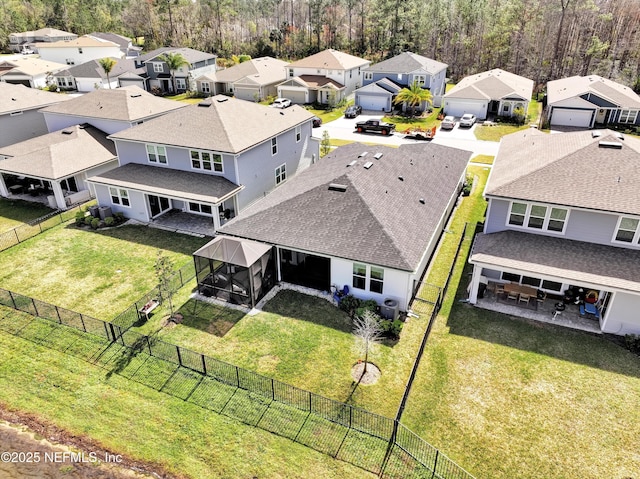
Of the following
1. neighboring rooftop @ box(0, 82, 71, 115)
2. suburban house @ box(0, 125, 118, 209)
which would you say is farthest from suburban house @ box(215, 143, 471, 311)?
neighboring rooftop @ box(0, 82, 71, 115)

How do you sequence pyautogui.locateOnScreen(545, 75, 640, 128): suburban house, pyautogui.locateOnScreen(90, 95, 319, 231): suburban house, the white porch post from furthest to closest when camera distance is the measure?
1. pyautogui.locateOnScreen(545, 75, 640, 128): suburban house
2. pyautogui.locateOnScreen(90, 95, 319, 231): suburban house
3. the white porch post

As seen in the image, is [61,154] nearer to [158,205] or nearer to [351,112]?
[158,205]

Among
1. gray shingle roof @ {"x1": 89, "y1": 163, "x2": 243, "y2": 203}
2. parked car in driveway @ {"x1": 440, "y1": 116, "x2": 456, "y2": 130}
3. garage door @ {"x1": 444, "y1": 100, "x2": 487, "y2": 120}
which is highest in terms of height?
gray shingle roof @ {"x1": 89, "y1": 163, "x2": 243, "y2": 203}

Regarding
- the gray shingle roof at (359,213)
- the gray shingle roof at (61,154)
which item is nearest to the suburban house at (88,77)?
the gray shingle roof at (61,154)

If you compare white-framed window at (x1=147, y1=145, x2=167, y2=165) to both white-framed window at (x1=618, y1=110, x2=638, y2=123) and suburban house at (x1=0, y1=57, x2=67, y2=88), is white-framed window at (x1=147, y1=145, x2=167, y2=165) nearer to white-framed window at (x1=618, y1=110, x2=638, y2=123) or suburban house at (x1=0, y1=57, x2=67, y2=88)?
white-framed window at (x1=618, y1=110, x2=638, y2=123)

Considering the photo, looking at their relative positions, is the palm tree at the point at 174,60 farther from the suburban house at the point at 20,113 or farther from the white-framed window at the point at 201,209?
the white-framed window at the point at 201,209

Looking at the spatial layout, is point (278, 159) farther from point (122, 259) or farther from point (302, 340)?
point (302, 340)
